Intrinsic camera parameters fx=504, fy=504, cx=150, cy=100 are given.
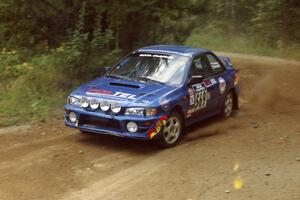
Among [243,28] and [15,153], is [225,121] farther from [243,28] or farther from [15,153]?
[243,28]

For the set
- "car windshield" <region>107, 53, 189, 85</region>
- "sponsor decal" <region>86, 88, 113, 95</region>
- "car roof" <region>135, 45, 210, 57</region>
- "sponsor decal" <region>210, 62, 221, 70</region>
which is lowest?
"sponsor decal" <region>86, 88, 113, 95</region>

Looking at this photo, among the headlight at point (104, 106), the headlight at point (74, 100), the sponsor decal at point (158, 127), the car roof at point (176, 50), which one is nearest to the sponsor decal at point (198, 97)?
the car roof at point (176, 50)

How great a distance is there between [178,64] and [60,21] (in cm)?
499

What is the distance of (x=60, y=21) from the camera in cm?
1326

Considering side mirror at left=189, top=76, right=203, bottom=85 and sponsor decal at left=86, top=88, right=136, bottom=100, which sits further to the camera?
side mirror at left=189, top=76, right=203, bottom=85

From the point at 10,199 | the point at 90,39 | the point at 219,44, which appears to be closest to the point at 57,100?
the point at 90,39

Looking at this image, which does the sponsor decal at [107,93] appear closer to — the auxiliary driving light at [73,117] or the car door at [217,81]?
the auxiliary driving light at [73,117]

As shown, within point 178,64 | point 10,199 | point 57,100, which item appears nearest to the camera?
point 10,199

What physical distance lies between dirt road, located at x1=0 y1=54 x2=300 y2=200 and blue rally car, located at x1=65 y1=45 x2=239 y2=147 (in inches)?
15.0

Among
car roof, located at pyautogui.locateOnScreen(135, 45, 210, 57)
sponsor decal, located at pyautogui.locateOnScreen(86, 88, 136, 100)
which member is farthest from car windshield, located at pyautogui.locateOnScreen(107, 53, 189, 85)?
sponsor decal, located at pyautogui.locateOnScreen(86, 88, 136, 100)

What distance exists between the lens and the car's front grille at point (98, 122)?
819cm

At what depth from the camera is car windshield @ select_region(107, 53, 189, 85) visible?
360 inches

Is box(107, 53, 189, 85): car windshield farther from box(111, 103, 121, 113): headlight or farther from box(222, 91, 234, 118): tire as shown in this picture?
box(222, 91, 234, 118): tire

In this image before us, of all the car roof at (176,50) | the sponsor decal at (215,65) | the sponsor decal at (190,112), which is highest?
the car roof at (176,50)
